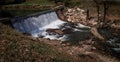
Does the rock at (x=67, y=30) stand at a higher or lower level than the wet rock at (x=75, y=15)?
higher

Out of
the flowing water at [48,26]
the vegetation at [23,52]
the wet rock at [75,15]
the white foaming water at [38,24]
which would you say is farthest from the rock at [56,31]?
the vegetation at [23,52]

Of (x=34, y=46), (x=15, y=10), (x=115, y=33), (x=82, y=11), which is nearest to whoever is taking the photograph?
(x=34, y=46)

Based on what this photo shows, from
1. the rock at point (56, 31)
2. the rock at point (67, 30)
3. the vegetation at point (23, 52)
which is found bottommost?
the rock at point (67, 30)

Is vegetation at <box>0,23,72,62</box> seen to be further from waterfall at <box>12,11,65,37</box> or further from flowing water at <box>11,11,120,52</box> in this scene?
waterfall at <box>12,11,65,37</box>

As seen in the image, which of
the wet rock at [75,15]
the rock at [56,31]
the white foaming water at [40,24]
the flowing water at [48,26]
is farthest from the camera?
the wet rock at [75,15]

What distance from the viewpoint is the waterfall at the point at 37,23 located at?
906 inches

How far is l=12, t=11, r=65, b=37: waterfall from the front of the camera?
23.0m

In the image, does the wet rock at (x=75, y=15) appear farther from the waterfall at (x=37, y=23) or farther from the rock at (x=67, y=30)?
the rock at (x=67, y=30)

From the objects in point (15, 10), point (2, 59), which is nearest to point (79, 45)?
point (2, 59)

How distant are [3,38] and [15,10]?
22.5 metres

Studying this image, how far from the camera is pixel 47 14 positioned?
2761 cm

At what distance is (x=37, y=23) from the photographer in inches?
1003

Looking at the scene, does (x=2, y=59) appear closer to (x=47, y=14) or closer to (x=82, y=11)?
(x=47, y=14)

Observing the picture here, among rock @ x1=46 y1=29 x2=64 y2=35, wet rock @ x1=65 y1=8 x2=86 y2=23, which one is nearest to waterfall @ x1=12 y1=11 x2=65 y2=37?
rock @ x1=46 y1=29 x2=64 y2=35
